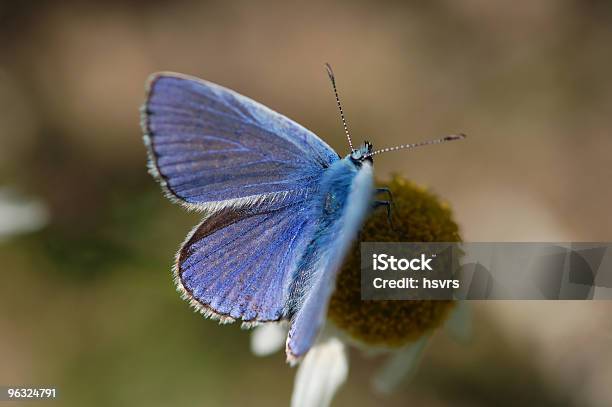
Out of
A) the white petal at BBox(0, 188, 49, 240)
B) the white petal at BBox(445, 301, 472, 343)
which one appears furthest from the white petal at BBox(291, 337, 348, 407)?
the white petal at BBox(0, 188, 49, 240)

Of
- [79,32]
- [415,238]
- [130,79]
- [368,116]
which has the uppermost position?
[79,32]

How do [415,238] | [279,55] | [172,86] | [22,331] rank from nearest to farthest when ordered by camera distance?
[172,86]
[415,238]
[22,331]
[279,55]

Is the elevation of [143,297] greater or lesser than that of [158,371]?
greater

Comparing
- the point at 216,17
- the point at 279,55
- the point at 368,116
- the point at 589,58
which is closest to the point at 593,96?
the point at 589,58

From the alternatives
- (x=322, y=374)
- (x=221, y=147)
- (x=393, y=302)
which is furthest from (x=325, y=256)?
(x=322, y=374)

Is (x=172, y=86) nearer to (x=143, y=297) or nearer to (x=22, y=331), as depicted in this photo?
(x=143, y=297)

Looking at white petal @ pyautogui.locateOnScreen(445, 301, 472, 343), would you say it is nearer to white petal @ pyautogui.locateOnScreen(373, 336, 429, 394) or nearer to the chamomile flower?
the chamomile flower

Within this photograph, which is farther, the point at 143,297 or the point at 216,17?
the point at 216,17
